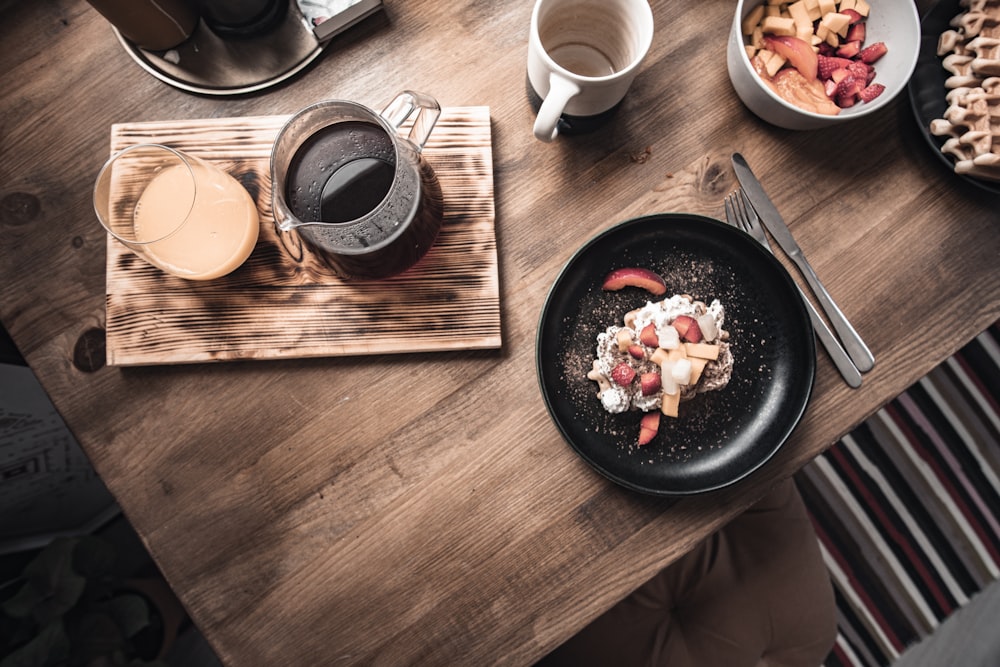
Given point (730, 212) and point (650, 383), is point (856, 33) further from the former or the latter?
point (650, 383)

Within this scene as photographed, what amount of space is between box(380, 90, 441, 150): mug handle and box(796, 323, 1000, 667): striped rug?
1.40 m

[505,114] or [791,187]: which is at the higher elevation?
[505,114]

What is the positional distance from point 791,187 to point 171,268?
0.95 m

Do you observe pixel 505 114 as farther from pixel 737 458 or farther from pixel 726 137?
pixel 737 458

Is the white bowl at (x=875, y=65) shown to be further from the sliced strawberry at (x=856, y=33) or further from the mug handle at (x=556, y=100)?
the mug handle at (x=556, y=100)

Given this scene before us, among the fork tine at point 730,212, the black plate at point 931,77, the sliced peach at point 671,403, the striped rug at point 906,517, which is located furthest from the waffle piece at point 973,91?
the striped rug at point 906,517

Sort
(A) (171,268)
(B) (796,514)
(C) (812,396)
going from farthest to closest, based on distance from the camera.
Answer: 1. (B) (796,514)
2. (C) (812,396)
3. (A) (171,268)

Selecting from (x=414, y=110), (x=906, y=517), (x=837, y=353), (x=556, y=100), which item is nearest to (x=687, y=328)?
(x=837, y=353)

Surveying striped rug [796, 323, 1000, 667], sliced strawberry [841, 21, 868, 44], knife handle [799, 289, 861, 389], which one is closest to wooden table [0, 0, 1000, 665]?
knife handle [799, 289, 861, 389]

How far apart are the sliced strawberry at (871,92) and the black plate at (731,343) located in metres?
0.27

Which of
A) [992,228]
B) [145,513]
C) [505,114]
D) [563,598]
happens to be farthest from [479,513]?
[992,228]

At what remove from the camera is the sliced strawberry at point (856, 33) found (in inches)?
36.1

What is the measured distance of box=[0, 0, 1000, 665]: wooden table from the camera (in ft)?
3.01

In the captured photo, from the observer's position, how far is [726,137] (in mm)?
971
